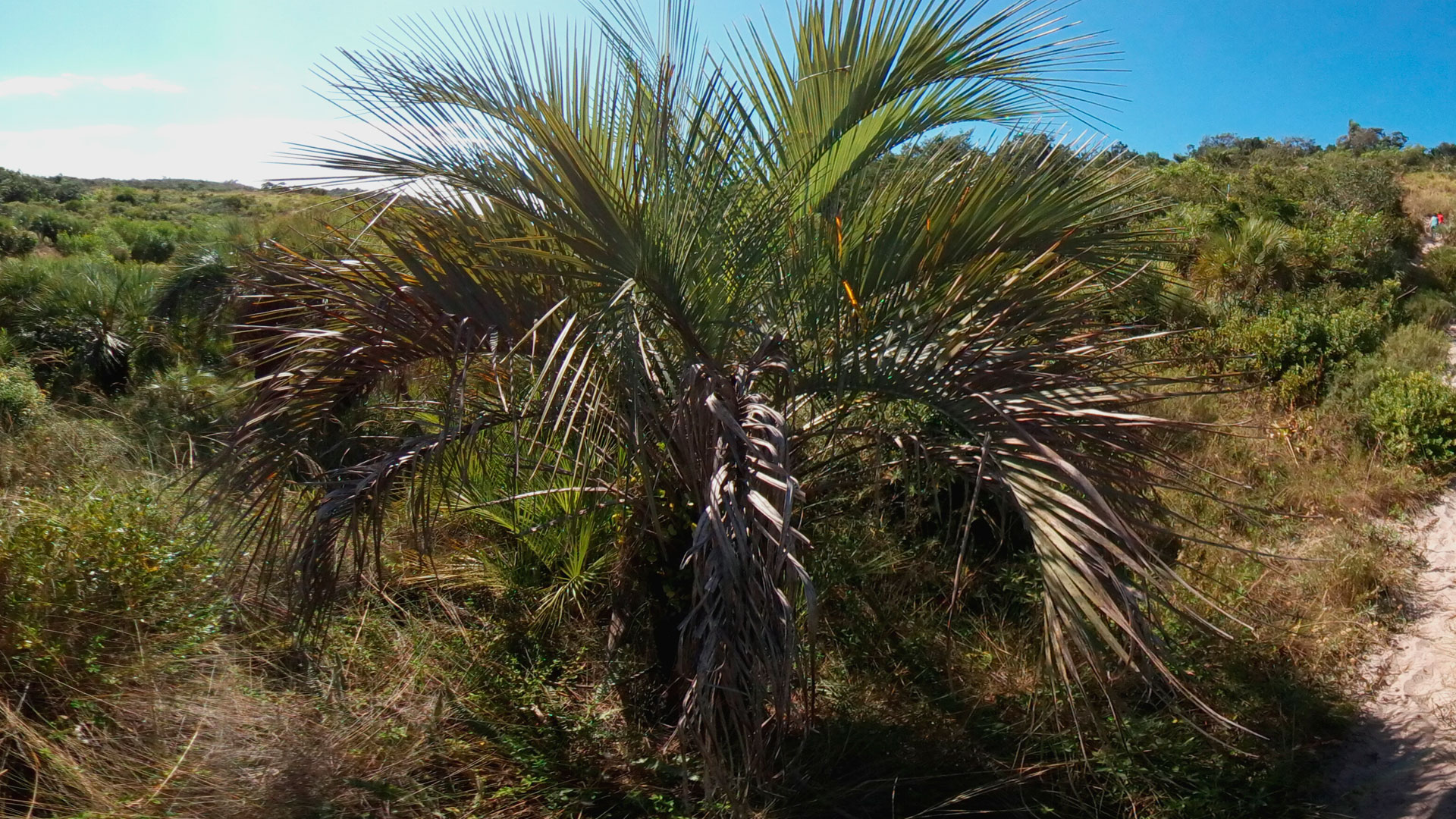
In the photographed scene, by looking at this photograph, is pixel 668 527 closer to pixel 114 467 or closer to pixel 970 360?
pixel 970 360

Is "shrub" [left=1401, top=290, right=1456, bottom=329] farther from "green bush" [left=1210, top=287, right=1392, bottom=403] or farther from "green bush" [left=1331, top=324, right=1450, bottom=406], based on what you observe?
"green bush" [left=1210, top=287, right=1392, bottom=403]

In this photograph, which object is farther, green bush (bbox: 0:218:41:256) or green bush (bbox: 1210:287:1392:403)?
green bush (bbox: 0:218:41:256)

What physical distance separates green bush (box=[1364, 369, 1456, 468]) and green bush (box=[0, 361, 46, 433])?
9.55 m

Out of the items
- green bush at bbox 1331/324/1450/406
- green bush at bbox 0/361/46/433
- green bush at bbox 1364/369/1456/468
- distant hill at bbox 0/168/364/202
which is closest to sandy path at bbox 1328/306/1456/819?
green bush at bbox 1364/369/1456/468

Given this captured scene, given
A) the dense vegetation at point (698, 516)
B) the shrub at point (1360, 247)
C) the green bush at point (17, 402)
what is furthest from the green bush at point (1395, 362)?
the green bush at point (17, 402)

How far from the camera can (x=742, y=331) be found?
3047mm

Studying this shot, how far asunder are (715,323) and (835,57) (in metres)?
1.21

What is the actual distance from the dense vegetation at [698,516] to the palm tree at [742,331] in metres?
0.02

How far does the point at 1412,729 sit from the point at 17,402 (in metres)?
8.59

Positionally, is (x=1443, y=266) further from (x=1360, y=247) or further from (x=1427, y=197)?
(x=1427, y=197)

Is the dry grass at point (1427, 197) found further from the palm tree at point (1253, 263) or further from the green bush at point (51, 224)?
the green bush at point (51, 224)

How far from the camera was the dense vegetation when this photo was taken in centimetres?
253

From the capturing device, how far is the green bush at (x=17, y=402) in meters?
6.27

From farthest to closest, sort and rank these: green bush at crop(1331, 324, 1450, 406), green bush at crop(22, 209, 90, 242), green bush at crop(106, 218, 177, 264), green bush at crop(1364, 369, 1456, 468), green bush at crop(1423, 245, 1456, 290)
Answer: green bush at crop(22, 209, 90, 242)
green bush at crop(106, 218, 177, 264)
green bush at crop(1423, 245, 1456, 290)
green bush at crop(1331, 324, 1450, 406)
green bush at crop(1364, 369, 1456, 468)
